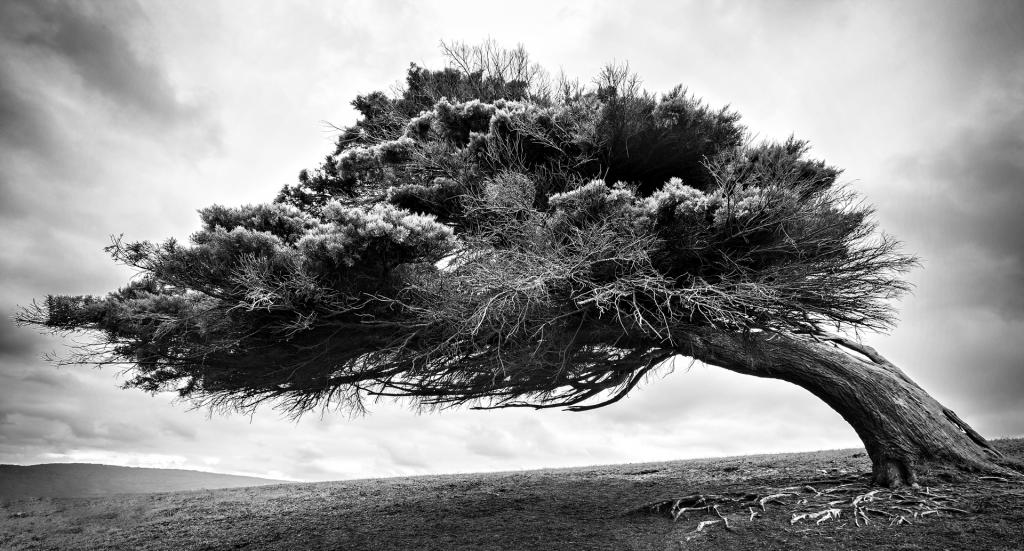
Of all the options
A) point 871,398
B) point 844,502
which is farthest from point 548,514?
point 871,398

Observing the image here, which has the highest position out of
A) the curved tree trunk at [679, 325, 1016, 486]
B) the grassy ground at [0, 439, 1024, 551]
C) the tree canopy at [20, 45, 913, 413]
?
the tree canopy at [20, 45, 913, 413]

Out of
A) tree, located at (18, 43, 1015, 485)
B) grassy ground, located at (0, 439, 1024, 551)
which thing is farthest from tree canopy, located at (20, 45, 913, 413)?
grassy ground, located at (0, 439, 1024, 551)

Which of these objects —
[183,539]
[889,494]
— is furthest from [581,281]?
[183,539]

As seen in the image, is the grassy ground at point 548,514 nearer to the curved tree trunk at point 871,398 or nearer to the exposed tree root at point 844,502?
the exposed tree root at point 844,502

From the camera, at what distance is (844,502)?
677 cm

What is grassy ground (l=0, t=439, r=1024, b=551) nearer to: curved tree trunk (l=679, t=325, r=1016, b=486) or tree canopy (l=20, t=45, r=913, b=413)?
curved tree trunk (l=679, t=325, r=1016, b=486)

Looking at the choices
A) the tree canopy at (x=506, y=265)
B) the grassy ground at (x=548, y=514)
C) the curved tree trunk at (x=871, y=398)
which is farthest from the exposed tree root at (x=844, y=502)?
A: the tree canopy at (x=506, y=265)

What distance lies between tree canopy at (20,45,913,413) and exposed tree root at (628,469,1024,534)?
1915 mm

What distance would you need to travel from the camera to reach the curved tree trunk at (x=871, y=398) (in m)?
7.39

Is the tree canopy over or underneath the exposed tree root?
over

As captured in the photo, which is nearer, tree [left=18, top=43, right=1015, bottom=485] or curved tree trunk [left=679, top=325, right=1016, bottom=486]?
tree [left=18, top=43, right=1015, bottom=485]

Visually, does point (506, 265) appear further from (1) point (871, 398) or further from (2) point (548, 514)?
(1) point (871, 398)

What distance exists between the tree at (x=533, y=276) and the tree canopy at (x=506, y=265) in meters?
0.03

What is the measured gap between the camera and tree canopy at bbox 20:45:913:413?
5773 mm
